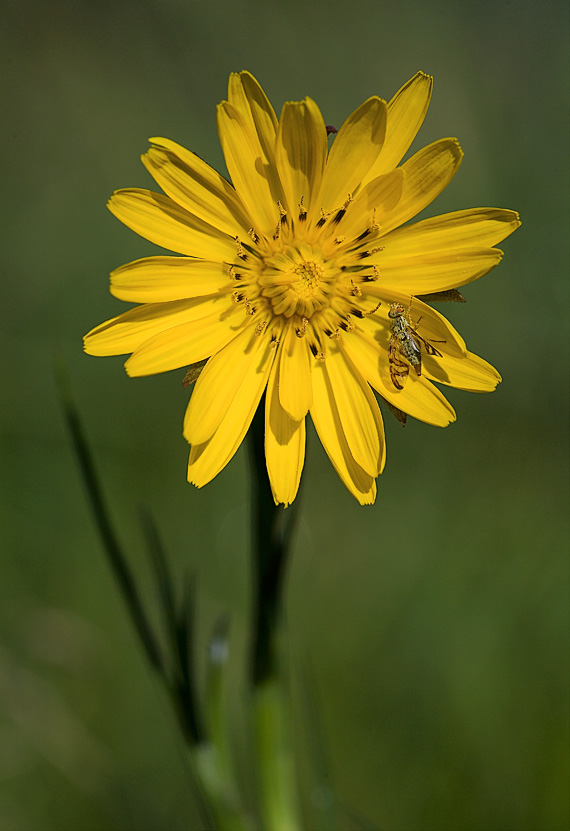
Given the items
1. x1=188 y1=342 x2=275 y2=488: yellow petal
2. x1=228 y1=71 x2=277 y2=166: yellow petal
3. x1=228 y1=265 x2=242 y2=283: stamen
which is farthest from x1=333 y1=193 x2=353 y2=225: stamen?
x1=188 y1=342 x2=275 y2=488: yellow petal

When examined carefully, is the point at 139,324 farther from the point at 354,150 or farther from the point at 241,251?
the point at 354,150

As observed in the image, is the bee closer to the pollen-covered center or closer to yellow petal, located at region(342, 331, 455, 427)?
yellow petal, located at region(342, 331, 455, 427)

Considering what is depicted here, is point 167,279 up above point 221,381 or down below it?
above

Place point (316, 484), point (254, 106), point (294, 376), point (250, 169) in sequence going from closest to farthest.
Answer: point (254, 106) < point (250, 169) < point (294, 376) < point (316, 484)

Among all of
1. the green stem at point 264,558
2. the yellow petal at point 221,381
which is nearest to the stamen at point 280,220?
the yellow petal at point 221,381

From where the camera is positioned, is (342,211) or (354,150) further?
(342,211)

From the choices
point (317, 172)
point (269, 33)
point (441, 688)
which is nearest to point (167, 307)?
point (317, 172)

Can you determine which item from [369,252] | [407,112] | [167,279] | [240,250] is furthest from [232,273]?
[407,112]
